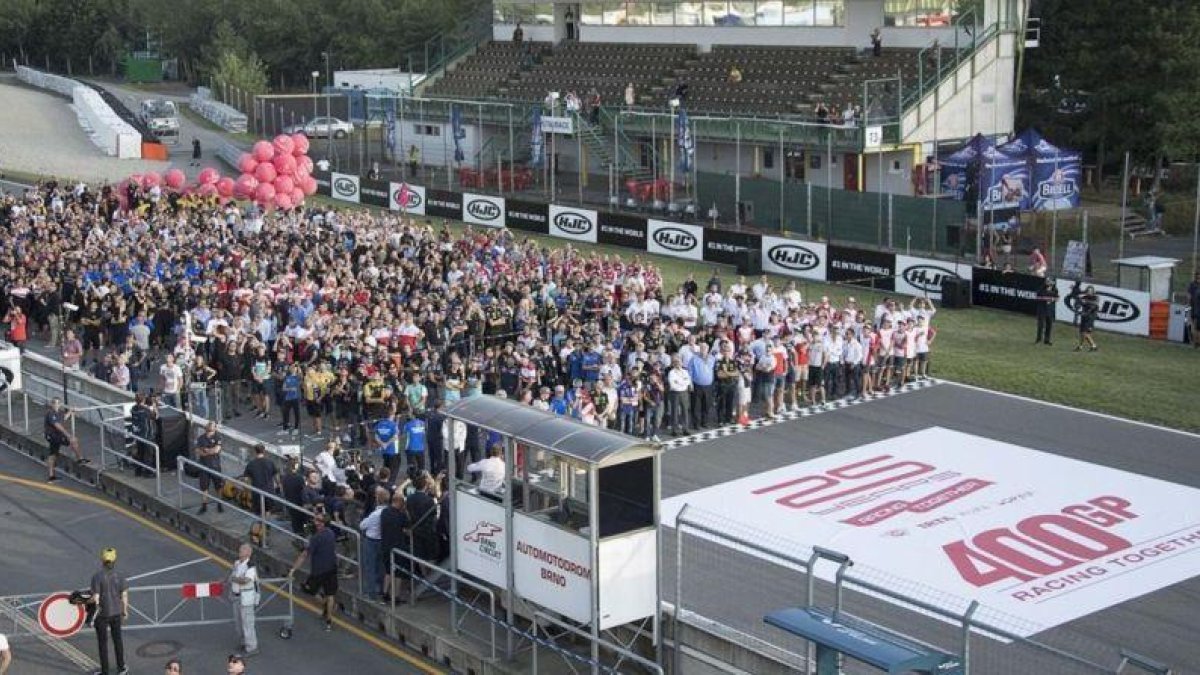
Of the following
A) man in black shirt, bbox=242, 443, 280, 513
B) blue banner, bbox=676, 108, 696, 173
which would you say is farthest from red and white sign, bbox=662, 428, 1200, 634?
blue banner, bbox=676, 108, 696, 173

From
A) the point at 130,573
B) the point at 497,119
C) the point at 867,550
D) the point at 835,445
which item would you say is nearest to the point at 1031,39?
the point at 497,119

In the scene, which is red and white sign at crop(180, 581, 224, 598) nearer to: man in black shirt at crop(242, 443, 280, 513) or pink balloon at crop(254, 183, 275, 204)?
man in black shirt at crop(242, 443, 280, 513)

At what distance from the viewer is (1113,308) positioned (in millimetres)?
32625

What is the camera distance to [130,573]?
1970 centimetres

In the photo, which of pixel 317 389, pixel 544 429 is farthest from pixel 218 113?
pixel 544 429

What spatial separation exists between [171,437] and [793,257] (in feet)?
64.4

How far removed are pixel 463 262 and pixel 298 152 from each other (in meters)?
13.2

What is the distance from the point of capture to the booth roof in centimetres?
1530

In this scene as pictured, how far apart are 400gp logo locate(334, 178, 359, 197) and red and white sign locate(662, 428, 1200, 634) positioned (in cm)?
3227

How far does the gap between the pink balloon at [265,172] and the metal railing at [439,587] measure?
27.3m

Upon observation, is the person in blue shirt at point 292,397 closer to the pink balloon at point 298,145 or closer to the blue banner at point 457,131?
the pink balloon at point 298,145

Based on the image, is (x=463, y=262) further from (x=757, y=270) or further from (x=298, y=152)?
(x=298, y=152)

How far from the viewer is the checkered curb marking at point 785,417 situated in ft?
82.8

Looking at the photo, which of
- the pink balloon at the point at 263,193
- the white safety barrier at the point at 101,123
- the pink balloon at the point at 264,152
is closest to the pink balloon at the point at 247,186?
the pink balloon at the point at 263,193
